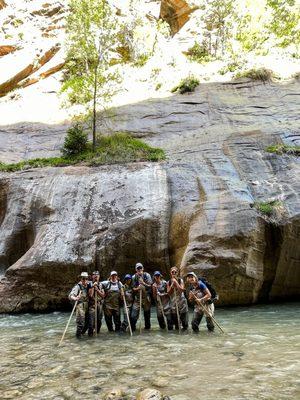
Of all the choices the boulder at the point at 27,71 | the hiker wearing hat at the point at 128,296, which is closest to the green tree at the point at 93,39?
the boulder at the point at 27,71

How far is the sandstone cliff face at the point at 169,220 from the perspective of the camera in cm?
1550

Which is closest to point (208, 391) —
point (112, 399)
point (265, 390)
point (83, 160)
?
point (265, 390)

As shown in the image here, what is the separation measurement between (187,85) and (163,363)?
23859mm

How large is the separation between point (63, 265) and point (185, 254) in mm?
5084

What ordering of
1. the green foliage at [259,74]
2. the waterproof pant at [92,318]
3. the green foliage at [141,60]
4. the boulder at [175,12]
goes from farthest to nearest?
the boulder at [175,12] < the green foliage at [141,60] < the green foliage at [259,74] < the waterproof pant at [92,318]

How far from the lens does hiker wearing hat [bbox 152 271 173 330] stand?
1222 cm

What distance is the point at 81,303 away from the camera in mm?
12047

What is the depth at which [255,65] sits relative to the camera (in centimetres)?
2955

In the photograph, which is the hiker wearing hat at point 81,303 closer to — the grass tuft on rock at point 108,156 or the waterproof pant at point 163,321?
the waterproof pant at point 163,321

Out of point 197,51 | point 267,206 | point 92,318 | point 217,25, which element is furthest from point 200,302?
point 217,25

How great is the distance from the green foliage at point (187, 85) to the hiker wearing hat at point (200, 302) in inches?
789

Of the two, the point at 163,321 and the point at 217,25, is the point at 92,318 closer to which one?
the point at 163,321

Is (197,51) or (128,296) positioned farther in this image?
(197,51)

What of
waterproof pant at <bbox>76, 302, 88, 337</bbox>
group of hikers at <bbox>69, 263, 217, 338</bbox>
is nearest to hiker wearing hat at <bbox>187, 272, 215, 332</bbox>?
group of hikers at <bbox>69, 263, 217, 338</bbox>
